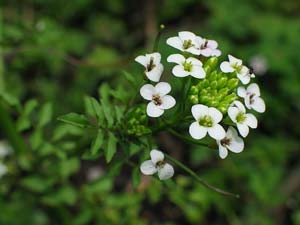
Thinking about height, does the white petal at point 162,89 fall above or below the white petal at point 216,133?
Result: above

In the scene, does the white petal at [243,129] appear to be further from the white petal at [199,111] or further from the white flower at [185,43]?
the white flower at [185,43]

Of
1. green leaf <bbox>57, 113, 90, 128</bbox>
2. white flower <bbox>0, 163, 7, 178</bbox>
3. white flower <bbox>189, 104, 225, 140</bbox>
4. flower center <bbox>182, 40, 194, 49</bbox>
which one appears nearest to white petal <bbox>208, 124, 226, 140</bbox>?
white flower <bbox>189, 104, 225, 140</bbox>

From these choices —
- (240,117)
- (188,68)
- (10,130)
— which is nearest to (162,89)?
(188,68)

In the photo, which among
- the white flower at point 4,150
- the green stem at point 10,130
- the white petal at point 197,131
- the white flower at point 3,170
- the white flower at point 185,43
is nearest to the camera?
the white petal at point 197,131

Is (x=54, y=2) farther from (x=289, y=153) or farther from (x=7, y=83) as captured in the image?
(x=289, y=153)

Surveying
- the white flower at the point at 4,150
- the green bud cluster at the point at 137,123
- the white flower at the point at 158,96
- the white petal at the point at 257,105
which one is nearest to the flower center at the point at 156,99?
the white flower at the point at 158,96

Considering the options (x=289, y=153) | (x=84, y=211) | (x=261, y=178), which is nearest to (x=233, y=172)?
(x=261, y=178)
